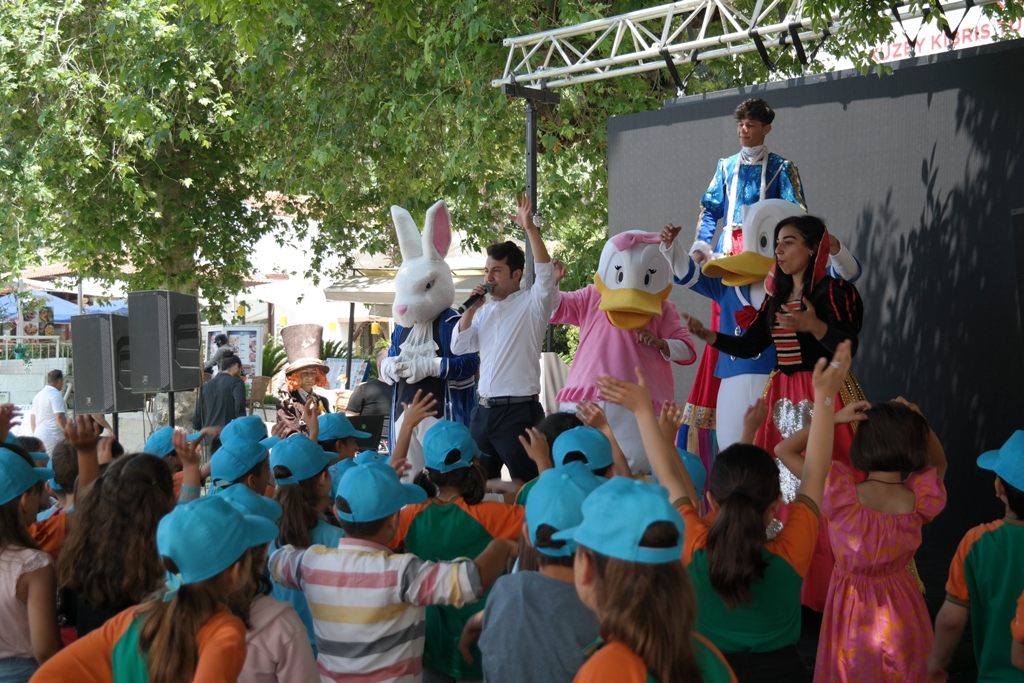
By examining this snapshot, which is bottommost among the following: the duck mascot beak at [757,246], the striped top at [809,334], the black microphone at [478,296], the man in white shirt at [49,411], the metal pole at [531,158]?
the man in white shirt at [49,411]

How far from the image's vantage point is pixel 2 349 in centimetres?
1802

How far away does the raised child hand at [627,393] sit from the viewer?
2645 millimetres

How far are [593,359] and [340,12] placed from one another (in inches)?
253

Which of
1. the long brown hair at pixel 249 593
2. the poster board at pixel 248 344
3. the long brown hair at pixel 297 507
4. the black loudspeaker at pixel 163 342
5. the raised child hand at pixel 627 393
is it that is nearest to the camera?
the long brown hair at pixel 249 593

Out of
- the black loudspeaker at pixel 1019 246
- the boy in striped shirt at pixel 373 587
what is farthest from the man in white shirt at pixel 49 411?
the black loudspeaker at pixel 1019 246

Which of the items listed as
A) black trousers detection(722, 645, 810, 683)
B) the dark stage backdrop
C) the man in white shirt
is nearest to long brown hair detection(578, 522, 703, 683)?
black trousers detection(722, 645, 810, 683)

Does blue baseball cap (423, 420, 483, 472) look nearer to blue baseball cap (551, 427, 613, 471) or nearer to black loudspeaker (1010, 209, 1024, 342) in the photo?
blue baseball cap (551, 427, 613, 471)

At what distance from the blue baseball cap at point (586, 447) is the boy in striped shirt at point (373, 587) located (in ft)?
1.92

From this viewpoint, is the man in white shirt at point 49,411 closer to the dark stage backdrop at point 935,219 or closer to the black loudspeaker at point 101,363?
the black loudspeaker at point 101,363

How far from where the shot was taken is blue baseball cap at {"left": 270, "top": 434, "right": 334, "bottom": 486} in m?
3.36

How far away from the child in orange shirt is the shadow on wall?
14.8 ft

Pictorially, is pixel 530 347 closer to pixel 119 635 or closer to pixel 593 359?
pixel 593 359

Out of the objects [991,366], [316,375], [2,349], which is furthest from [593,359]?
[2,349]

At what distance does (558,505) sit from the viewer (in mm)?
2287
